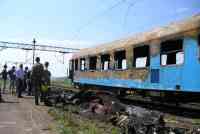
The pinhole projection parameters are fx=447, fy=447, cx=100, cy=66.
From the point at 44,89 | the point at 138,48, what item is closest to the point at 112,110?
the point at 44,89

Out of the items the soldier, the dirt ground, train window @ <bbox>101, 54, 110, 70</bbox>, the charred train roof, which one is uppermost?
the charred train roof

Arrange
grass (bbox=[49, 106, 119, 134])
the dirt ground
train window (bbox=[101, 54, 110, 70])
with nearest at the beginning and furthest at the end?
grass (bbox=[49, 106, 119, 134])
the dirt ground
train window (bbox=[101, 54, 110, 70])

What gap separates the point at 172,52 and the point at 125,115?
570cm

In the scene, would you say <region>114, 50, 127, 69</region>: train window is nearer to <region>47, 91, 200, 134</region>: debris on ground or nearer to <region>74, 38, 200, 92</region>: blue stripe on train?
<region>74, 38, 200, 92</region>: blue stripe on train

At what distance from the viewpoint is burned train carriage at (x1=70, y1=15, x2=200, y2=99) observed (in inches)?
543

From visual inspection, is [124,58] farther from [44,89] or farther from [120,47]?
[44,89]

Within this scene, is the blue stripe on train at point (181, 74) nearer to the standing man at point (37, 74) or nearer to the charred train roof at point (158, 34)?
the charred train roof at point (158, 34)

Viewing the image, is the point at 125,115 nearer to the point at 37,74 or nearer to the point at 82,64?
the point at 37,74

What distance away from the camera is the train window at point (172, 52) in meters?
14.7

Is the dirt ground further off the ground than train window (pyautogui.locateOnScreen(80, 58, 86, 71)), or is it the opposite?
train window (pyautogui.locateOnScreen(80, 58, 86, 71))

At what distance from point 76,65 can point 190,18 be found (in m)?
17.0

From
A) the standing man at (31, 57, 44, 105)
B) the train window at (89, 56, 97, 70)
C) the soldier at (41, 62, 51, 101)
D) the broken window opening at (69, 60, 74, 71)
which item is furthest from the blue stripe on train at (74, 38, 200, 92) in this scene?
the broken window opening at (69, 60, 74, 71)

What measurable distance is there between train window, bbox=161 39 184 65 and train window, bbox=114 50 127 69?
4.25 metres

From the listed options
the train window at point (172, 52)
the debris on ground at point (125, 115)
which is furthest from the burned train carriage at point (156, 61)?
the debris on ground at point (125, 115)
